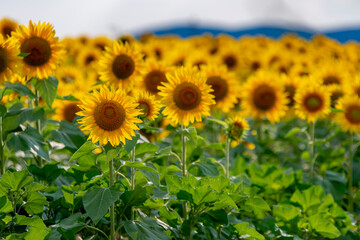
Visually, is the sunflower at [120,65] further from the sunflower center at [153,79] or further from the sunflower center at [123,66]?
the sunflower center at [153,79]

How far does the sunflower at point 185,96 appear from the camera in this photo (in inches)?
106

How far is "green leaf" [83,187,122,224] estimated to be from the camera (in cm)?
210

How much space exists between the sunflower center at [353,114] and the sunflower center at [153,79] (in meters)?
1.41

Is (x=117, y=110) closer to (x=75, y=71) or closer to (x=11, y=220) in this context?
(x=11, y=220)

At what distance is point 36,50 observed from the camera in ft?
9.35

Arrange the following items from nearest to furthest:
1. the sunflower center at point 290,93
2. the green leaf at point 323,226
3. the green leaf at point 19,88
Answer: the green leaf at point 19,88
the green leaf at point 323,226
the sunflower center at point 290,93

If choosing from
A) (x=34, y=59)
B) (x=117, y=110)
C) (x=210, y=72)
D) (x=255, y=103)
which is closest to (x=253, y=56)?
(x=255, y=103)

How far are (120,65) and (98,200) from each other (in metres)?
1.23

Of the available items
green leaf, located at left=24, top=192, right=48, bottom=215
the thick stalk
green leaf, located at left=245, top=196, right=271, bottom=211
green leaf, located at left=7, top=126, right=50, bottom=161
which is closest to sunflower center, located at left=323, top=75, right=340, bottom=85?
green leaf, located at left=245, top=196, right=271, bottom=211

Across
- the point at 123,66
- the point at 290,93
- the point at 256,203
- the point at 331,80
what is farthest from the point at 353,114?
the point at 123,66

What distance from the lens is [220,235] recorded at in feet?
8.81

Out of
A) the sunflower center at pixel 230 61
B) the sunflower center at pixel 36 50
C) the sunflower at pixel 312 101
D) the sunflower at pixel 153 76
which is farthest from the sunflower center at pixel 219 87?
the sunflower center at pixel 230 61

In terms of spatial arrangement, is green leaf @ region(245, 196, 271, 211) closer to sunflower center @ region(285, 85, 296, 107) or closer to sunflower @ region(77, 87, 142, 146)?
sunflower @ region(77, 87, 142, 146)

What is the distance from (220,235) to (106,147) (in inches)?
34.1
